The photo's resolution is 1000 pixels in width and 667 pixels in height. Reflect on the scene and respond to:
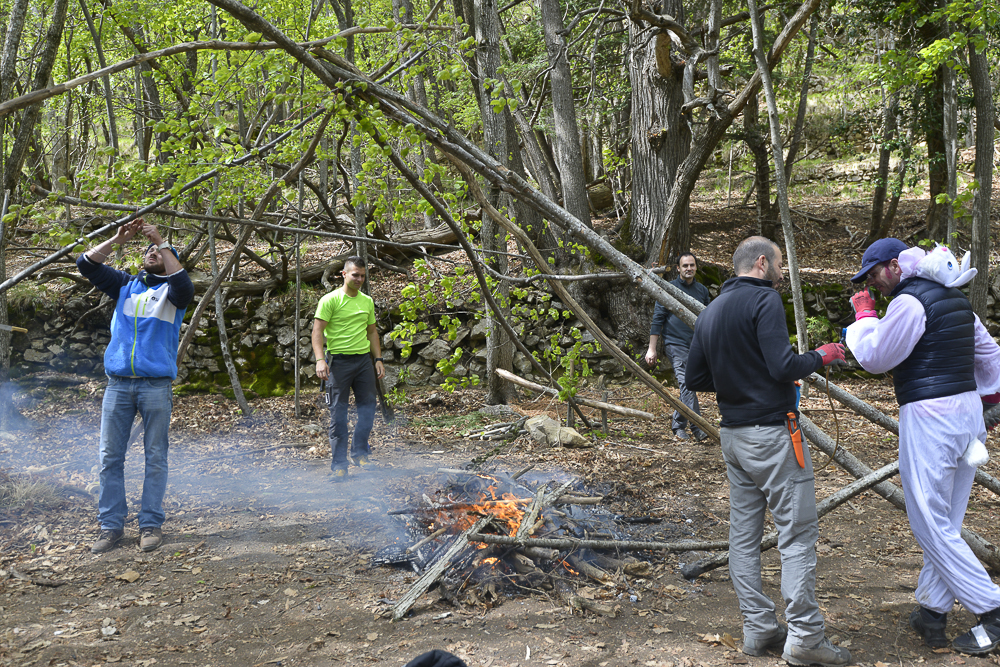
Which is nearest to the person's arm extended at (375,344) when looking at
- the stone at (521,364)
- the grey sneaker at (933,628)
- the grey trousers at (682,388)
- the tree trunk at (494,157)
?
the tree trunk at (494,157)

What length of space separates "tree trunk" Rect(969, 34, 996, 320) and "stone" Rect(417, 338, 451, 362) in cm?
843

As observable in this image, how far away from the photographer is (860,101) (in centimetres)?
1833

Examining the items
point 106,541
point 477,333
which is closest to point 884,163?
point 477,333

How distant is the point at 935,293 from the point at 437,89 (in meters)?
14.8

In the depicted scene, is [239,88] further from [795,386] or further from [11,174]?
[795,386]

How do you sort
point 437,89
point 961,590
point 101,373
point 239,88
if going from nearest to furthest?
point 961,590
point 239,88
point 101,373
point 437,89

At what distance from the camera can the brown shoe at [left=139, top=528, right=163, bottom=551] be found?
16.1ft

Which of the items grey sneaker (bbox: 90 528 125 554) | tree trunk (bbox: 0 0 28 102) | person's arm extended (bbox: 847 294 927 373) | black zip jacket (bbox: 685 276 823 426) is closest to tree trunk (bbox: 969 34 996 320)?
person's arm extended (bbox: 847 294 927 373)

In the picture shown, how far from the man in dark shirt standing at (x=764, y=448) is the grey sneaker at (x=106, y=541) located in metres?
4.54

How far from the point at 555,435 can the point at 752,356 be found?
4060mm

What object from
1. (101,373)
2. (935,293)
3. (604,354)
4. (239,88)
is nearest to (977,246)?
(604,354)

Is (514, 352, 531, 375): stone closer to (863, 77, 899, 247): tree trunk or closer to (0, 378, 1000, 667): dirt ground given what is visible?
(0, 378, 1000, 667): dirt ground

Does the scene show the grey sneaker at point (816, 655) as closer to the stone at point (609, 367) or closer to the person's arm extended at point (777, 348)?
the person's arm extended at point (777, 348)

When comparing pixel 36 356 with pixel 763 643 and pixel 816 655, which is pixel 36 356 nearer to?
pixel 763 643
